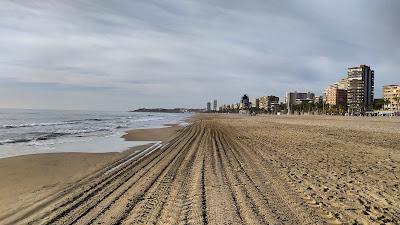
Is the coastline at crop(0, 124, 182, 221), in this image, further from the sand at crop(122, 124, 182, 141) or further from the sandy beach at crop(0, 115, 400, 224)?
the sand at crop(122, 124, 182, 141)

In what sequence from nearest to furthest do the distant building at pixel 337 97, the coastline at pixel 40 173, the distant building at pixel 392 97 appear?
the coastline at pixel 40 173 < the distant building at pixel 392 97 < the distant building at pixel 337 97

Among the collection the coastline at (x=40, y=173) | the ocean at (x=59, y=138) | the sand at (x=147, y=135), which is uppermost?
the coastline at (x=40, y=173)

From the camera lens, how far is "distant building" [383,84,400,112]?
123 m

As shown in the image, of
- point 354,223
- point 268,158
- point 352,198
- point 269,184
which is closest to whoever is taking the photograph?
point 354,223

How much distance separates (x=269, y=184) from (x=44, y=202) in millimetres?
5072

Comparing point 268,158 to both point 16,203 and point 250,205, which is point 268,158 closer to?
point 250,205

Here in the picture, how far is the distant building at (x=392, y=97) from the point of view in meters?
123

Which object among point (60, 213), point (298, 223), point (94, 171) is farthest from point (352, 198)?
point (94, 171)

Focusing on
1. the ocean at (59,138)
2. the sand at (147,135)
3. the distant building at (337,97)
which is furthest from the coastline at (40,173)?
the distant building at (337,97)

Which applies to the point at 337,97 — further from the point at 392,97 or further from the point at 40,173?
the point at 40,173

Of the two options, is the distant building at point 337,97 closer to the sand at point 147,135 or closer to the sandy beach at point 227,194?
the sand at point 147,135

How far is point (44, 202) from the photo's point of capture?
7473mm

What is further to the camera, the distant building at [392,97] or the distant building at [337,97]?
the distant building at [337,97]

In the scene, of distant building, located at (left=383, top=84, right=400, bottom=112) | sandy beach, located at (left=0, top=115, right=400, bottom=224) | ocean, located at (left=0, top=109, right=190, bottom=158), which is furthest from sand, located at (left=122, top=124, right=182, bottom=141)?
distant building, located at (left=383, top=84, right=400, bottom=112)
